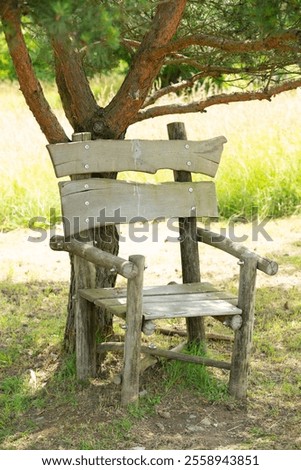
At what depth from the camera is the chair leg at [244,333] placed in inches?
152

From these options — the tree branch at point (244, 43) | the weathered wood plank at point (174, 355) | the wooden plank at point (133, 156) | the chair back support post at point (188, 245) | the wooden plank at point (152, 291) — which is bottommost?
the weathered wood plank at point (174, 355)

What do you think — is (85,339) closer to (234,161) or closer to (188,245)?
(188,245)

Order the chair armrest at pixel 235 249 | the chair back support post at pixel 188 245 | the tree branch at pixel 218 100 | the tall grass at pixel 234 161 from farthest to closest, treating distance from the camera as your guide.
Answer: the tall grass at pixel 234 161 < the tree branch at pixel 218 100 < the chair back support post at pixel 188 245 < the chair armrest at pixel 235 249

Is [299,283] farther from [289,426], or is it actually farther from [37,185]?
[37,185]

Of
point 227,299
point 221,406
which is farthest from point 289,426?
point 227,299

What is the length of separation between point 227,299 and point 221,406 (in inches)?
20.5

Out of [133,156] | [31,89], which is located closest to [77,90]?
[31,89]

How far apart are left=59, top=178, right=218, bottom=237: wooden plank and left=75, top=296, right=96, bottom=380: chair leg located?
38 centimetres

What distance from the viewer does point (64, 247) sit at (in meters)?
4.07

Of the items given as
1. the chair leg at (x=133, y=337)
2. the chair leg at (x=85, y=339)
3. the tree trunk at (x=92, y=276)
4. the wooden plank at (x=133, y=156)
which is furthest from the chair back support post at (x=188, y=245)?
the chair leg at (x=133, y=337)

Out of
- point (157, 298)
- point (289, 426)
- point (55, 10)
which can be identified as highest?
point (55, 10)

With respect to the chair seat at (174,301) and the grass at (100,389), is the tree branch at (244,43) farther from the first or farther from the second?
the grass at (100,389)

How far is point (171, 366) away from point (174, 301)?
41 centimetres

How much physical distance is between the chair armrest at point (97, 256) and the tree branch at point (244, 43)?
3.37ft
